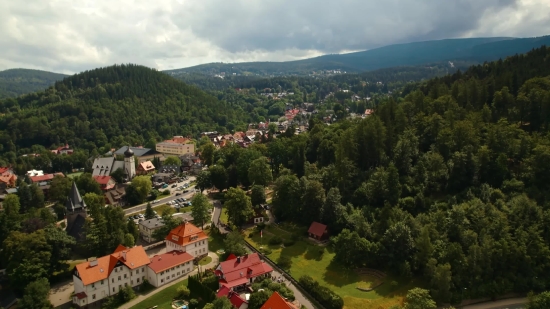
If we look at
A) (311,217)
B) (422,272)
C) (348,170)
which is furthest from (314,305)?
(348,170)

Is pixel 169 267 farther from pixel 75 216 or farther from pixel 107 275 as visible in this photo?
pixel 75 216

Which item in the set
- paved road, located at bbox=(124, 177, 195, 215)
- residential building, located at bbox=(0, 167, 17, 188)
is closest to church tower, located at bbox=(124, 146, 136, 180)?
paved road, located at bbox=(124, 177, 195, 215)

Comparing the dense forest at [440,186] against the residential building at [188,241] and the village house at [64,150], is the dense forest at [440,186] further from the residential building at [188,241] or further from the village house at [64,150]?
the village house at [64,150]

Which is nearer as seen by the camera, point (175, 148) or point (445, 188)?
point (445, 188)

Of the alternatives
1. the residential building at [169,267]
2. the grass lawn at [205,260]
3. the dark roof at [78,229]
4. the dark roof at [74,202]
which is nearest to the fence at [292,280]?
the grass lawn at [205,260]

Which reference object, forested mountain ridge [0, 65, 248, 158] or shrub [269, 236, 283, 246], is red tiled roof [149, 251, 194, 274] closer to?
shrub [269, 236, 283, 246]

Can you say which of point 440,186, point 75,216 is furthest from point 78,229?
point 440,186
